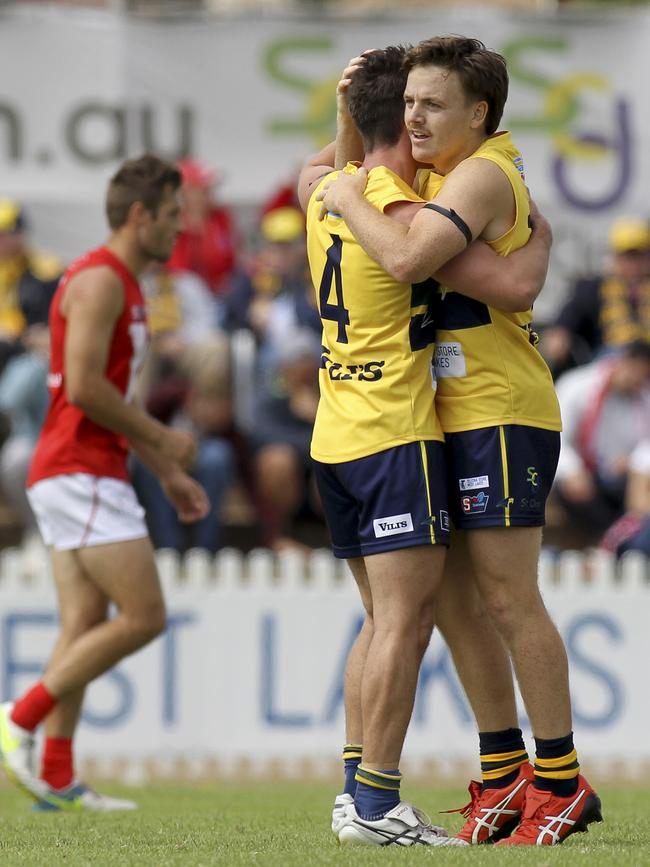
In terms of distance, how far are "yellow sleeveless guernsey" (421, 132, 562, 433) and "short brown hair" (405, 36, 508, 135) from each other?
17cm

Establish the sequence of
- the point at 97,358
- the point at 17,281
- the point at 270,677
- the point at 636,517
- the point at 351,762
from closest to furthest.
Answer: the point at 351,762
the point at 97,358
the point at 270,677
the point at 636,517
the point at 17,281

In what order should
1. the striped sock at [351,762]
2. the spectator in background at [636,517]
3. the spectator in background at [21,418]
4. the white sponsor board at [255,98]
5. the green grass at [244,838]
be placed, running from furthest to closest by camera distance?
the white sponsor board at [255,98] < the spectator in background at [21,418] < the spectator in background at [636,517] < the striped sock at [351,762] < the green grass at [244,838]

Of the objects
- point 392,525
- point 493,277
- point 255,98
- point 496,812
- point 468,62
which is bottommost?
point 496,812

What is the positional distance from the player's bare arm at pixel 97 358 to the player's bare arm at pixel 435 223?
81.1 inches

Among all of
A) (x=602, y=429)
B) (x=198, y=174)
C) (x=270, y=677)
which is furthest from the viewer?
(x=198, y=174)

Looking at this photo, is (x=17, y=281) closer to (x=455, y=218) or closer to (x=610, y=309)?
(x=610, y=309)

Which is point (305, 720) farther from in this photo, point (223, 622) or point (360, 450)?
point (360, 450)

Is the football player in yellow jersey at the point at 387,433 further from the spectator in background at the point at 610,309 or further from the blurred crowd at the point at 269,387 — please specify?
the spectator in background at the point at 610,309

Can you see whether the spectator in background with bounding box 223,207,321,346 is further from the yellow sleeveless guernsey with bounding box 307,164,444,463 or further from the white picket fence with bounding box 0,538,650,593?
the yellow sleeveless guernsey with bounding box 307,164,444,463

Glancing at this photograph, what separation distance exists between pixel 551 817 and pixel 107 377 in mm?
2899

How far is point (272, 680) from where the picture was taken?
10.1m

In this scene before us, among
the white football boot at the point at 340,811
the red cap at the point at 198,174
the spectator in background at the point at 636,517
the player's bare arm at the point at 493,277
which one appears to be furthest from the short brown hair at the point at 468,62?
the red cap at the point at 198,174

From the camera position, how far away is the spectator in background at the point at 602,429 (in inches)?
441

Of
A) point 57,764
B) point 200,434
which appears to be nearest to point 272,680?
point 200,434
